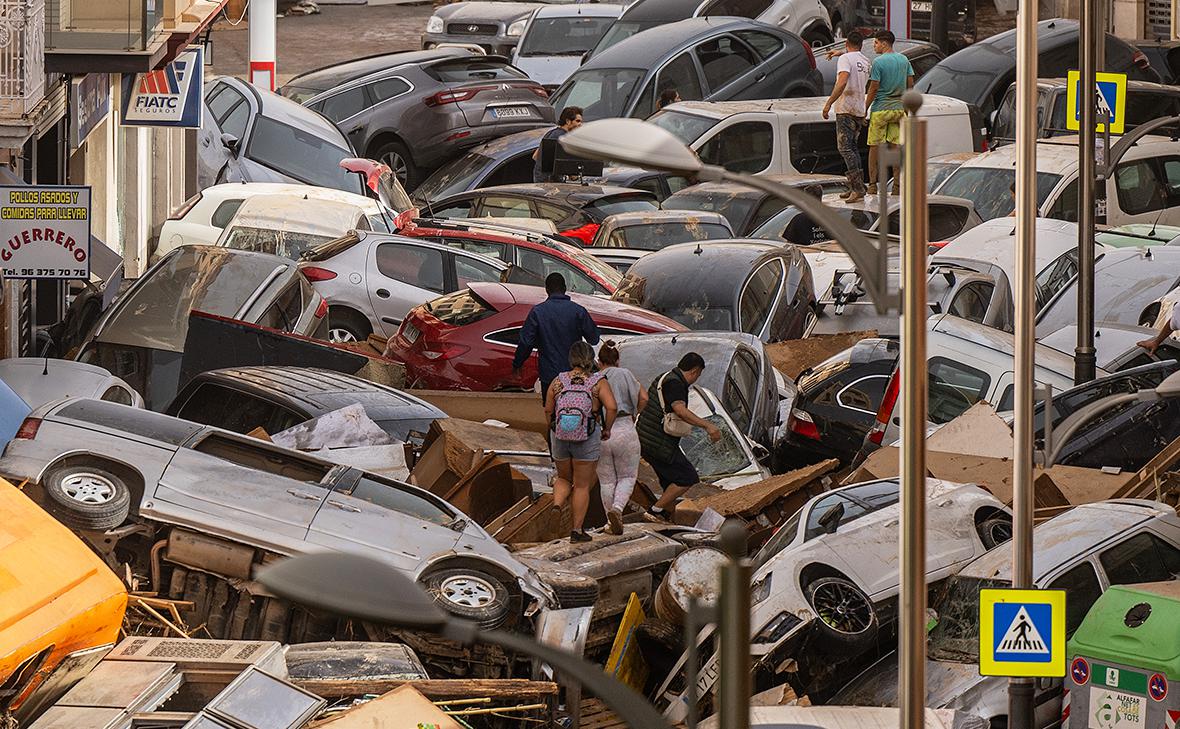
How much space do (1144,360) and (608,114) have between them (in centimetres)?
1604

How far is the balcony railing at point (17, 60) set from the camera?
60.3 feet

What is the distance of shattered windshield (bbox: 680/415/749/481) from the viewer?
653 inches

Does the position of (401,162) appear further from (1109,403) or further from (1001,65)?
(1109,403)

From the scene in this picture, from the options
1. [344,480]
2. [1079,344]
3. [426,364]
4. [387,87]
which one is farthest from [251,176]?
[344,480]

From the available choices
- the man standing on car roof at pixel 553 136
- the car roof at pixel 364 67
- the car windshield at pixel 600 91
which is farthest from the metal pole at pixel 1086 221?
the car roof at pixel 364 67

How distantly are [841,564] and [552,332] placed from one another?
17.9 feet

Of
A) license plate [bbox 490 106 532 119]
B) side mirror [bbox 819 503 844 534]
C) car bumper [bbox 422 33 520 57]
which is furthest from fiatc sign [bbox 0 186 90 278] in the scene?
car bumper [bbox 422 33 520 57]

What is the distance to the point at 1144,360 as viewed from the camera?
18172mm

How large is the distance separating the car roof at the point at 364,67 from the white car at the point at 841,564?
21379mm

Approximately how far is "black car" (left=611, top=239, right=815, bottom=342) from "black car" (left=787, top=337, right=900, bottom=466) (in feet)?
8.43

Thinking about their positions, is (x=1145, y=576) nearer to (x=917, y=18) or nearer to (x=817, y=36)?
(x=817, y=36)

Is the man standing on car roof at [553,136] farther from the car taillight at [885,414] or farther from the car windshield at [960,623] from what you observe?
the car windshield at [960,623]

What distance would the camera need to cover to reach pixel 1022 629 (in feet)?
31.4

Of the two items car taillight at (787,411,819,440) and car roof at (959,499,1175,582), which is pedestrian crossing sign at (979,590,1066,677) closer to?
car roof at (959,499,1175,582)
